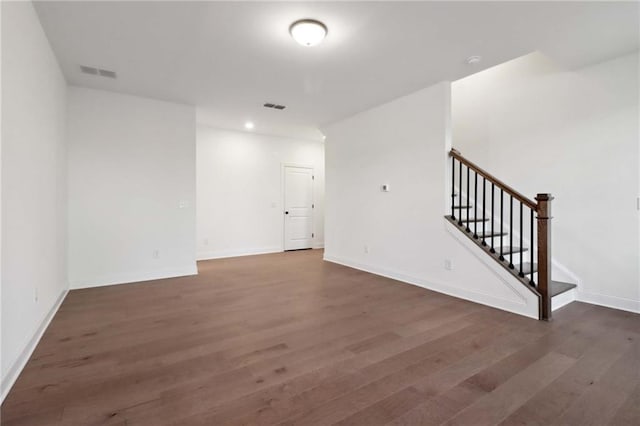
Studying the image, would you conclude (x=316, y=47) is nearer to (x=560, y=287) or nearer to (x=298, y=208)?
(x=560, y=287)

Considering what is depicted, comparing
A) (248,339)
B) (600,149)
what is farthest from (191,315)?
(600,149)

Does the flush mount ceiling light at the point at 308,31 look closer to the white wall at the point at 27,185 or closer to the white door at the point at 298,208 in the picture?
the white wall at the point at 27,185

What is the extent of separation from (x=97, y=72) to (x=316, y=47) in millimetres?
2662

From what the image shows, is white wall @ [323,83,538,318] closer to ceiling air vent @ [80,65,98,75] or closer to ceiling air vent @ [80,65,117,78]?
ceiling air vent @ [80,65,117,78]

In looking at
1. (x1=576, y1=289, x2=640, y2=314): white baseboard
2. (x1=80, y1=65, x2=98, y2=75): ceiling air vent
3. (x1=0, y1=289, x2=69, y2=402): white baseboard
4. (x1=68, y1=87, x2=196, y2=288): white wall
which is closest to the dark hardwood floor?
(x1=0, y1=289, x2=69, y2=402): white baseboard


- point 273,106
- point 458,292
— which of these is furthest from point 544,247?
point 273,106

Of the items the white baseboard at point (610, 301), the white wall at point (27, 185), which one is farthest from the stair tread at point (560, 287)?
the white wall at point (27, 185)

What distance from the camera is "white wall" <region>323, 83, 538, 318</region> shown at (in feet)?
11.7

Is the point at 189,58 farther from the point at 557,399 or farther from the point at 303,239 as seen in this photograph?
the point at 303,239

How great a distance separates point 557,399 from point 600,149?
293 cm

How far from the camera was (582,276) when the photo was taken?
351 centimetres

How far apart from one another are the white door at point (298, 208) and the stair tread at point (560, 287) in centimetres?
509

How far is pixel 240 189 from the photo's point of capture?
670cm

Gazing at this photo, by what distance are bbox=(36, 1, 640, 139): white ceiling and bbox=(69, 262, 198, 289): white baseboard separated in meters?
2.57
